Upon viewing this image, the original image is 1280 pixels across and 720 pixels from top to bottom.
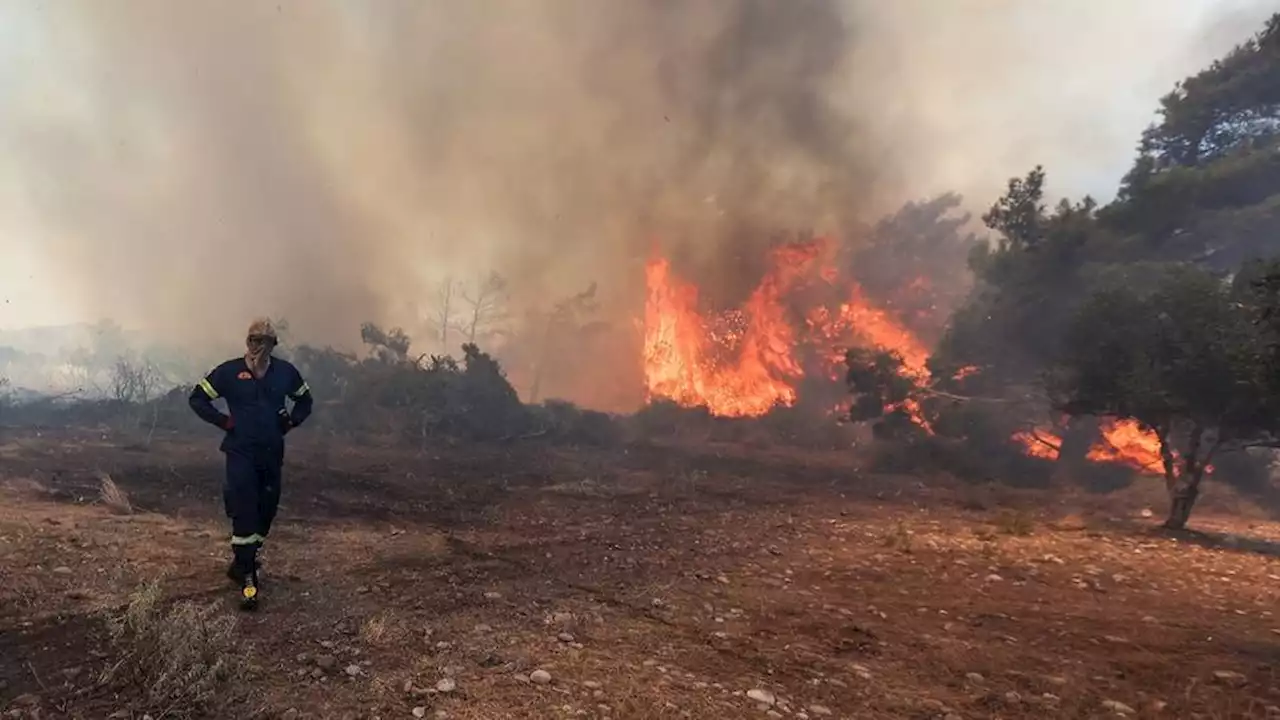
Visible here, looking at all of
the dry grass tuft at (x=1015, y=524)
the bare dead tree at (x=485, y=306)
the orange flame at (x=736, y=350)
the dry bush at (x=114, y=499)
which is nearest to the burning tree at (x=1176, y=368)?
the dry grass tuft at (x=1015, y=524)

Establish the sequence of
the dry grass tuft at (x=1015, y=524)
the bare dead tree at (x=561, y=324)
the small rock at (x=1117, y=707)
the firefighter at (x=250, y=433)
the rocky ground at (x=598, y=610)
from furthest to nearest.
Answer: the bare dead tree at (x=561, y=324), the dry grass tuft at (x=1015, y=524), the firefighter at (x=250, y=433), the small rock at (x=1117, y=707), the rocky ground at (x=598, y=610)

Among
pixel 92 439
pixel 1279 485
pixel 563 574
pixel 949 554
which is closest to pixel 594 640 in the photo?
pixel 563 574

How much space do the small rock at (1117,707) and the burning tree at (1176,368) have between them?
310 inches

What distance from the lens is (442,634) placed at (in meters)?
5.13

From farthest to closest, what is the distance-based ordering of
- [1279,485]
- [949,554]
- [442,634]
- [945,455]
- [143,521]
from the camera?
[945,455] < [1279,485] < [949,554] < [143,521] < [442,634]

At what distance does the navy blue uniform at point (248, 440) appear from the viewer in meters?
5.73

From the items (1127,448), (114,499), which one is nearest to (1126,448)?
(1127,448)

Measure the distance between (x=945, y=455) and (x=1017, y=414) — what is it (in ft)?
11.6

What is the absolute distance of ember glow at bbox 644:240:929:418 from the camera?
90.9 feet

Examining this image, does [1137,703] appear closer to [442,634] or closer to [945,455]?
[442,634]

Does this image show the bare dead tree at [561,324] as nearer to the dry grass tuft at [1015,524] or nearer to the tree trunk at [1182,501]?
the dry grass tuft at [1015,524]

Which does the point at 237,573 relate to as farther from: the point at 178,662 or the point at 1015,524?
the point at 1015,524

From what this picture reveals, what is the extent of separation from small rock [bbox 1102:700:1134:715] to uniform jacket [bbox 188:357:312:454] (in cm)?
646

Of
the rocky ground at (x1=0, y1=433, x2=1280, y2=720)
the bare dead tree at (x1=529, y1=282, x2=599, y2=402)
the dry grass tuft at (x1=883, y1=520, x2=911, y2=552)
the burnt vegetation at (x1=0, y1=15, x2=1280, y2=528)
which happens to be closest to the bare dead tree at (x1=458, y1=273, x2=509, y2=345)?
the bare dead tree at (x1=529, y1=282, x2=599, y2=402)
